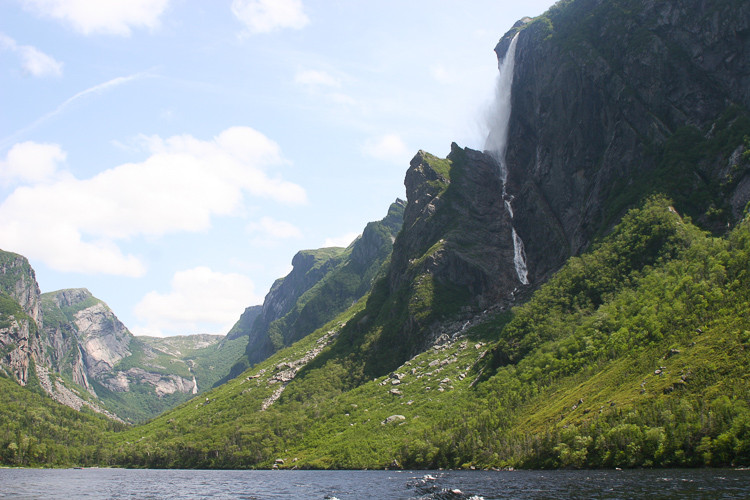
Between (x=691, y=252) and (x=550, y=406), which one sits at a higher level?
(x=691, y=252)

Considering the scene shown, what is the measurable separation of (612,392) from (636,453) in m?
27.2

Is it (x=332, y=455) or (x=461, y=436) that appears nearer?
(x=461, y=436)

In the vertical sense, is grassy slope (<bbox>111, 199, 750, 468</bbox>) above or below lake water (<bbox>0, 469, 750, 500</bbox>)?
above

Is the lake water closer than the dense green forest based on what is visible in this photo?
Yes

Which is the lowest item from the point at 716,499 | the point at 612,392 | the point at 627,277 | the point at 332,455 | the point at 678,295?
the point at 332,455

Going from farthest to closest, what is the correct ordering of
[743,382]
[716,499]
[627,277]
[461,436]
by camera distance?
1. [627,277]
2. [461,436]
3. [743,382]
4. [716,499]

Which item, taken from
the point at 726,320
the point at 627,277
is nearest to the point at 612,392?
the point at 726,320

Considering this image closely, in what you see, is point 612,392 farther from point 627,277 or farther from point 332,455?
point 332,455

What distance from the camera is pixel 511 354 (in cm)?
19212

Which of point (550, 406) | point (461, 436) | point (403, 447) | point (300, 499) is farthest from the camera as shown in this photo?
point (403, 447)

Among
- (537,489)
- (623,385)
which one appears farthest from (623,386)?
(537,489)

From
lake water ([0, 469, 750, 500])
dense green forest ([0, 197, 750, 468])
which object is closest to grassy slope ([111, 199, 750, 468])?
dense green forest ([0, 197, 750, 468])

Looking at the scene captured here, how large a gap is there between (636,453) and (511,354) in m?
92.9

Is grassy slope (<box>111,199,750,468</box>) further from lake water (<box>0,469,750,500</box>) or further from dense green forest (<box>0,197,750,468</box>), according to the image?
lake water (<box>0,469,750,500</box>)
